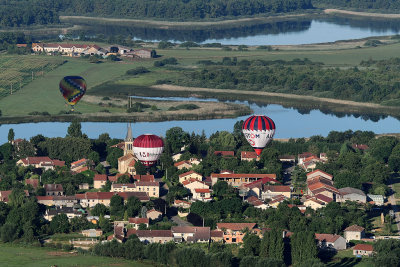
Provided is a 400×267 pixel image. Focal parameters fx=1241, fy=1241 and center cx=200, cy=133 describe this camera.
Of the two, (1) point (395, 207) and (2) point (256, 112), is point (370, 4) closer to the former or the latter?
(2) point (256, 112)

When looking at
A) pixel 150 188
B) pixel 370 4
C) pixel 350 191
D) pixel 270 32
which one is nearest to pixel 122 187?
pixel 150 188

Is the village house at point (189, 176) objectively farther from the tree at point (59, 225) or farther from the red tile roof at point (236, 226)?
the tree at point (59, 225)

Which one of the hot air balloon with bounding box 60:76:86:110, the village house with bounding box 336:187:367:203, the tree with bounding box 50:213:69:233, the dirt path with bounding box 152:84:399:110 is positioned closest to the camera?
the tree with bounding box 50:213:69:233

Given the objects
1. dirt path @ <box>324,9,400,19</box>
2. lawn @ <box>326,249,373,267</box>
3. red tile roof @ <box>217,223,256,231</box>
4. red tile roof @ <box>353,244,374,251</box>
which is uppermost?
red tile roof @ <box>217,223,256,231</box>

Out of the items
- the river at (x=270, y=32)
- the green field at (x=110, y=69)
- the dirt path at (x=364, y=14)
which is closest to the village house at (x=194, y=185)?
the green field at (x=110, y=69)

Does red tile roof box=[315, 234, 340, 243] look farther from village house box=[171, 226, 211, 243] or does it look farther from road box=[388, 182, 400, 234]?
village house box=[171, 226, 211, 243]

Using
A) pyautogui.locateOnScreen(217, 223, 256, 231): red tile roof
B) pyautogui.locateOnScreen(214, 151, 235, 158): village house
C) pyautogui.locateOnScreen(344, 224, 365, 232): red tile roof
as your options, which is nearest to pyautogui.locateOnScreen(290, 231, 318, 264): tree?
pyautogui.locateOnScreen(217, 223, 256, 231): red tile roof
